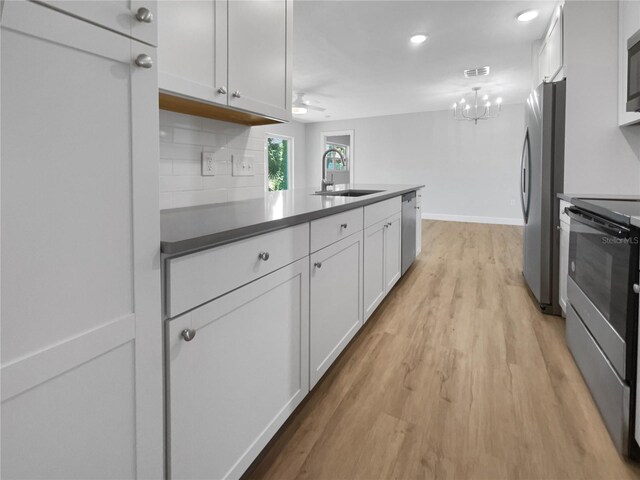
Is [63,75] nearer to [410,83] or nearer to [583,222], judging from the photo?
[583,222]

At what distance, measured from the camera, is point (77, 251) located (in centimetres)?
64

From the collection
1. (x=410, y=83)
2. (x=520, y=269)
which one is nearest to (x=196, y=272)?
(x=520, y=269)

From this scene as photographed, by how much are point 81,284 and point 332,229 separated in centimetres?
114

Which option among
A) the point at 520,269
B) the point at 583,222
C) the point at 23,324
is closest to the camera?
the point at 23,324

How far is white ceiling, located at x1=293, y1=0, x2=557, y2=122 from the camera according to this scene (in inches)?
129

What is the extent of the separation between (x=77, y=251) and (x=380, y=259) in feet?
6.92

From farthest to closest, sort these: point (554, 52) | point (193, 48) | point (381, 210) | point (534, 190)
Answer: point (554, 52), point (534, 190), point (381, 210), point (193, 48)

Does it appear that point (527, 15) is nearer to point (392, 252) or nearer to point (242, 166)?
point (392, 252)

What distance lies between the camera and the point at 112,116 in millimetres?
688

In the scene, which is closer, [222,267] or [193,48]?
[222,267]

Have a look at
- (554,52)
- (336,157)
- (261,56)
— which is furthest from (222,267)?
(336,157)

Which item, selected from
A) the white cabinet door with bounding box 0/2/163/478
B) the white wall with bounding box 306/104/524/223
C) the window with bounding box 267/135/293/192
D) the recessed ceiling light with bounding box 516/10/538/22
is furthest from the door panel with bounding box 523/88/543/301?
the window with bounding box 267/135/293/192

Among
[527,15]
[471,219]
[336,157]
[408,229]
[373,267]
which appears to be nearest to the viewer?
[373,267]

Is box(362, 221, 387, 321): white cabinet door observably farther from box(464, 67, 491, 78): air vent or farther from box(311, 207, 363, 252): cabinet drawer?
box(464, 67, 491, 78): air vent
